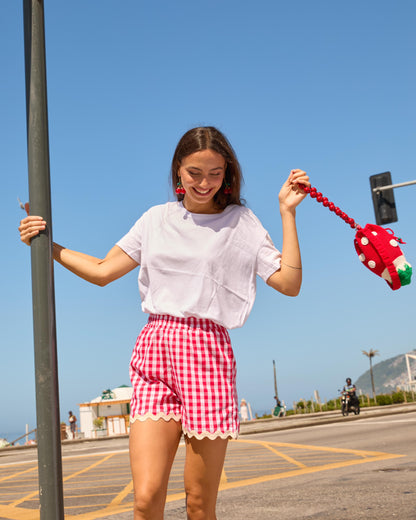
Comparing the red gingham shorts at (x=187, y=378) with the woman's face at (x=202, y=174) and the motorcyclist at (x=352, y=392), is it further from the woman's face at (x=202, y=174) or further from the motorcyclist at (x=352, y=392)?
the motorcyclist at (x=352, y=392)

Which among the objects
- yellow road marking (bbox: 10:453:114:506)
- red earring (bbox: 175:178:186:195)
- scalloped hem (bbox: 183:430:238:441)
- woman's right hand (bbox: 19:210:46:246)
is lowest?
yellow road marking (bbox: 10:453:114:506)

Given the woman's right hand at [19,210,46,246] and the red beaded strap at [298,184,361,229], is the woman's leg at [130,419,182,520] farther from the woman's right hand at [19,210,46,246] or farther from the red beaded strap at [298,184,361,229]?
the red beaded strap at [298,184,361,229]

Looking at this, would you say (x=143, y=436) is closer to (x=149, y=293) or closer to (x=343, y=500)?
(x=149, y=293)

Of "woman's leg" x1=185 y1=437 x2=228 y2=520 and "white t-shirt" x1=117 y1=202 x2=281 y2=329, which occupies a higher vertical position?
"white t-shirt" x1=117 y1=202 x2=281 y2=329

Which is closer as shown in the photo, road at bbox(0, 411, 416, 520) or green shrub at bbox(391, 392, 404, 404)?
road at bbox(0, 411, 416, 520)

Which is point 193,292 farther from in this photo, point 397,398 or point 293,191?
point 397,398

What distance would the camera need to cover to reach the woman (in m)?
2.42

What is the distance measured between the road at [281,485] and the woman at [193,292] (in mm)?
2387

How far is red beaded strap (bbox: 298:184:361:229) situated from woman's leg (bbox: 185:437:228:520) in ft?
3.82

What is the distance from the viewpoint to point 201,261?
8.53 feet

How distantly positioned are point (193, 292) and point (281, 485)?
14.2ft

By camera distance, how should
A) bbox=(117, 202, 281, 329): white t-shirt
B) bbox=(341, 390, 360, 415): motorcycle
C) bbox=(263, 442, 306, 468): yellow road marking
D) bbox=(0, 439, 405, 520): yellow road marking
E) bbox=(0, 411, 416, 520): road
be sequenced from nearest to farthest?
bbox=(117, 202, 281, 329): white t-shirt, bbox=(0, 411, 416, 520): road, bbox=(0, 439, 405, 520): yellow road marking, bbox=(263, 442, 306, 468): yellow road marking, bbox=(341, 390, 360, 415): motorcycle

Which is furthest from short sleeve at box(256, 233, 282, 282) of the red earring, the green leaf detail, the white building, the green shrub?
the white building

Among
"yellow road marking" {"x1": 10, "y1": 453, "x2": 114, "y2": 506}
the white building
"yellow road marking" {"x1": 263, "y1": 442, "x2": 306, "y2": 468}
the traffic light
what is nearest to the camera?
"yellow road marking" {"x1": 10, "y1": 453, "x2": 114, "y2": 506}
